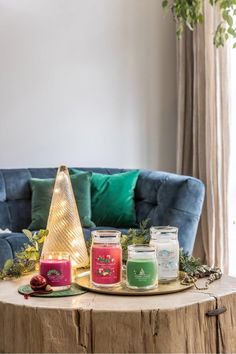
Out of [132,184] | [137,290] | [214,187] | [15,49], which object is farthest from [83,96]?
[137,290]

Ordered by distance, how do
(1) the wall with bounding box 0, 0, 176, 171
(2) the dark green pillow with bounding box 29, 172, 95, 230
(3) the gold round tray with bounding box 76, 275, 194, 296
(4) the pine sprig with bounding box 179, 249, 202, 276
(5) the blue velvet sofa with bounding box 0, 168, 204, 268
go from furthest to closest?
(1) the wall with bounding box 0, 0, 176, 171 < (2) the dark green pillow with bounding box 29, 172, 95, 230 < (5) the blue velvet sofa with bounding box 0, 168, 204, 268 < (4) the pine sprig with bounding box 179, 249, 202, 276 < (3) the gold round tray with bounding box 76, 275, 194, 296

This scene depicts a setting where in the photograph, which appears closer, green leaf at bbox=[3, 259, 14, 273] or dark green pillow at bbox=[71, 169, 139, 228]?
green leaf at bbox=[3, 259, 14, 273]

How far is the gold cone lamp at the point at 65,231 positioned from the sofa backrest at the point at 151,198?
54.0 inches

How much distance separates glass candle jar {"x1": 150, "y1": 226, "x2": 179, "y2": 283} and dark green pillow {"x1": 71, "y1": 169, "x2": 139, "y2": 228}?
184cm

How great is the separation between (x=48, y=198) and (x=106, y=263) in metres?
1.91

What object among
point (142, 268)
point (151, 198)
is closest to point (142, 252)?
point (142, 268)

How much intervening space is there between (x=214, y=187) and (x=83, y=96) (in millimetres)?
1131

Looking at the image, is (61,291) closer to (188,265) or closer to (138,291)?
(138,291)

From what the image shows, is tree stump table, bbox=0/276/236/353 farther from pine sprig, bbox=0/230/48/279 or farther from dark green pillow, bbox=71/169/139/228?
dark green pillow, bbox=71/169/139/228

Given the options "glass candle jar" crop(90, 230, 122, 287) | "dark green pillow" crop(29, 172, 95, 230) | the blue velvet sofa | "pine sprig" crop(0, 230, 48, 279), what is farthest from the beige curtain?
"glass candle jar" crop(90, 230, 122, 287)

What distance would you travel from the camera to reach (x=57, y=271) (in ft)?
6.08

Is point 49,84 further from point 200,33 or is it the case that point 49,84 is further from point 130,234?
point 130,234

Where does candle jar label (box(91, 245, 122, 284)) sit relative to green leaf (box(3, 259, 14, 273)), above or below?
above

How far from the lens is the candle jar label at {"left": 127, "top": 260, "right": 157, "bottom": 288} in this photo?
1.79 meters
